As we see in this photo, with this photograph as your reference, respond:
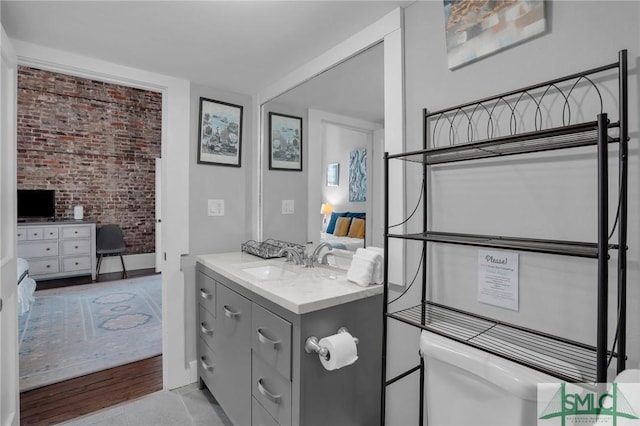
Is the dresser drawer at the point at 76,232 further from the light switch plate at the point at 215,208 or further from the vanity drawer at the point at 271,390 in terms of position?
the vanity drawer at the point at 271,390

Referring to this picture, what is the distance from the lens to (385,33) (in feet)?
5.19

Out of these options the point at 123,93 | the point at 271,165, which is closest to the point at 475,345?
the point at 271,165

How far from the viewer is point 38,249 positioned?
4723 millimetres

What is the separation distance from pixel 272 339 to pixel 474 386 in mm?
819

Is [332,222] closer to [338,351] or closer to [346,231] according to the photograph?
[346,231]

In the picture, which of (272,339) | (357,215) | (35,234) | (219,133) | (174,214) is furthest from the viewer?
(35,234)

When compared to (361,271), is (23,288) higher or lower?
lower

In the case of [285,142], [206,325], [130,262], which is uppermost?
[285,142]

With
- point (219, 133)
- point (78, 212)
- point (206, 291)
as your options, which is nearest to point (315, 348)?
point (206, 291)

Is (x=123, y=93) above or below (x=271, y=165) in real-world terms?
above

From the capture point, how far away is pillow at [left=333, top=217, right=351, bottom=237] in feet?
6.24

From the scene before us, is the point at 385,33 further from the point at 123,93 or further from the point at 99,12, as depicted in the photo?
the point at 123,93

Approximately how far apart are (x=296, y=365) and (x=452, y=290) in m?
0.70

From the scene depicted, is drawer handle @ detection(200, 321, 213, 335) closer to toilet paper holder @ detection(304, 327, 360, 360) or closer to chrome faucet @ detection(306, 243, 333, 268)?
chrome faucet @ detection(306, 243, 333, 268)
